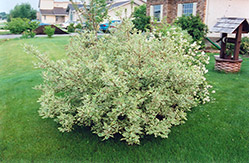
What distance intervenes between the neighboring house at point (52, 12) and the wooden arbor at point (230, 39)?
59041 mm

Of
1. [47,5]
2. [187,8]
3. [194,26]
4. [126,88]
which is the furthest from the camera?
[47,5]

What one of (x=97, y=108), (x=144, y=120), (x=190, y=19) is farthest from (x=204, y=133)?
(x=190, y=19)

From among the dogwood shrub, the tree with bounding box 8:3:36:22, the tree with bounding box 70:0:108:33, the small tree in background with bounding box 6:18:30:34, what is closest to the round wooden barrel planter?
the tree with bounding box 70:0:108:33

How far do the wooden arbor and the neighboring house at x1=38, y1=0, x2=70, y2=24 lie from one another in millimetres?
59041

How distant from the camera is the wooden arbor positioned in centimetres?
815

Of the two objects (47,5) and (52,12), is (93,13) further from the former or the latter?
(47,5)

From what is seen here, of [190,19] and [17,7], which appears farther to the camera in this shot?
[17,7]

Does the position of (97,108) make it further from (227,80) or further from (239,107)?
(227,80)

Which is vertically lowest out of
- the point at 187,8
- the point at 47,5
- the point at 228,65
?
the point at 228,65

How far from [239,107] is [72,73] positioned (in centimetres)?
387

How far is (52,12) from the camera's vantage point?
214 ft

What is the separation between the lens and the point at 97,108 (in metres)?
3.74

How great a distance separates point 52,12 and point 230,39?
63.3 meters

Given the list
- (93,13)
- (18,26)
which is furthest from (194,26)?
(18,26)
